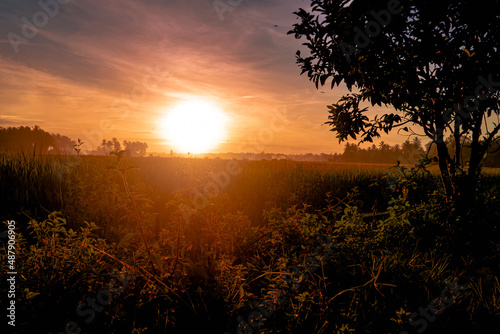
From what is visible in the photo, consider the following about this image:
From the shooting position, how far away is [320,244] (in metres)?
3.02

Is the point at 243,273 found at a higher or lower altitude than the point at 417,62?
lower

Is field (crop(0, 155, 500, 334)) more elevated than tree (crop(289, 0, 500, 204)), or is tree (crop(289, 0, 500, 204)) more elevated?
tree (crop(289, 0, 500, 204))

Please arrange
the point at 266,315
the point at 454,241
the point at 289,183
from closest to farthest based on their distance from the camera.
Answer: the point at 266,315, the point at 454,241, the point at 289,183

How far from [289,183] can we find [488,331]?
6.16m

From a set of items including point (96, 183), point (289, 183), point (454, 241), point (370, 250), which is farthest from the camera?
point (289, 183)

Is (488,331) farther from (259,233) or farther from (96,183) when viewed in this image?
(96,183)

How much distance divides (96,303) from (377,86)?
3.80m

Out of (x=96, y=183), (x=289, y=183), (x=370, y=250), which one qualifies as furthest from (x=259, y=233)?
(x=289, y=183)

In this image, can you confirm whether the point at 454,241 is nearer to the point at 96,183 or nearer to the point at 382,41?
the point at 382,41

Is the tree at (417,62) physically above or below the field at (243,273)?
above

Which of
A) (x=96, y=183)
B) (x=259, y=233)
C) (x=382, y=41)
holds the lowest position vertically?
(x=259, y=233)

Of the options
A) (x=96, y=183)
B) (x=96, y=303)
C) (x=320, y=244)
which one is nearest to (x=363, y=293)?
(x=320, y=244)

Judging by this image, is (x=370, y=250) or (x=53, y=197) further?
(x=53, y=197)

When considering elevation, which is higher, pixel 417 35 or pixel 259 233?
pixel 417 35
